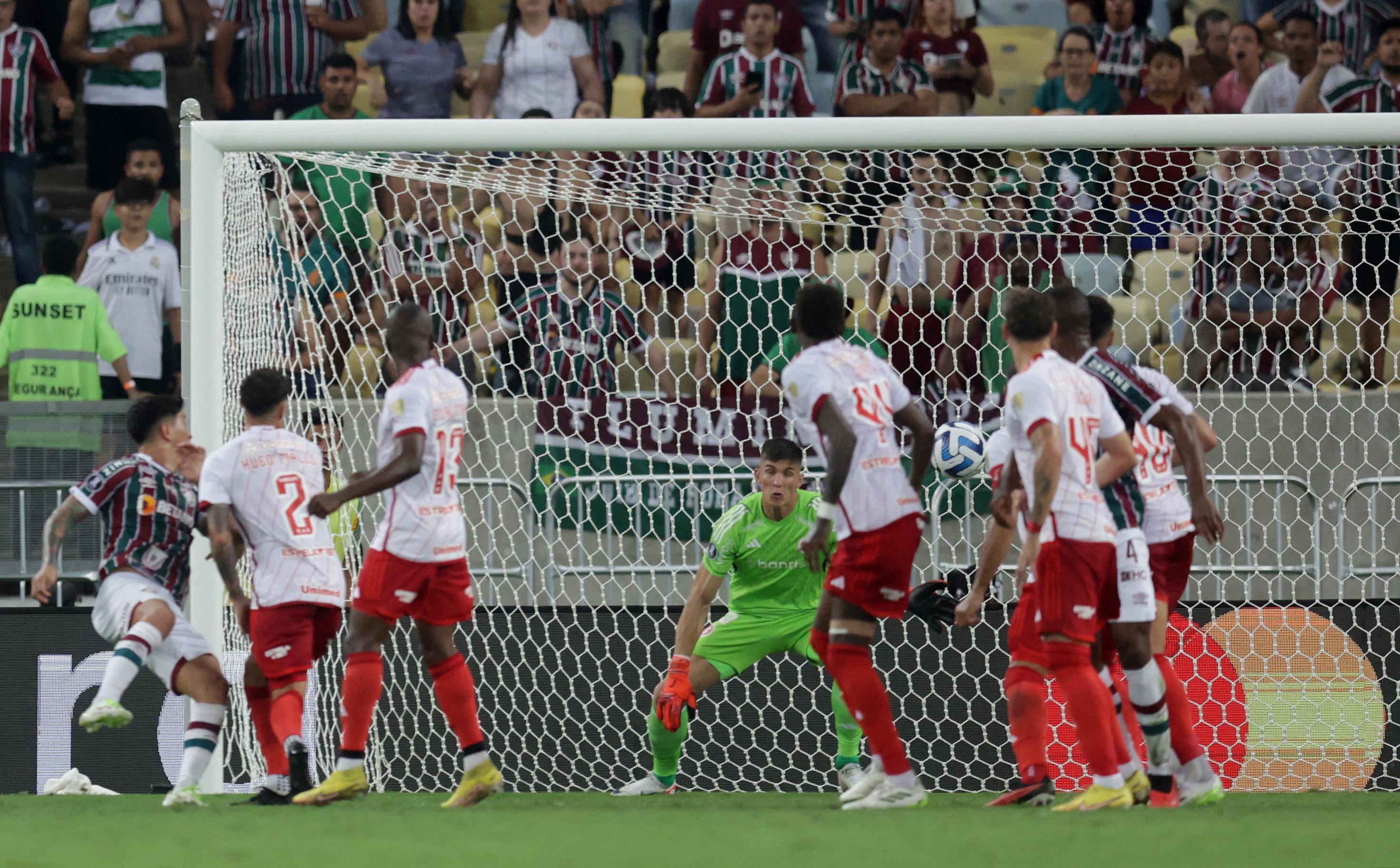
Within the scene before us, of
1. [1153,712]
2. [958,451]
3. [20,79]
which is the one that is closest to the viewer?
[1153,712]

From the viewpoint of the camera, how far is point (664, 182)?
29.0ft

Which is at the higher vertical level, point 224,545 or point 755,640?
point 224,545

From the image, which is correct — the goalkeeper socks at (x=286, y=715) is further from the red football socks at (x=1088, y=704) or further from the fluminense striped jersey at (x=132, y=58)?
the fluminense striped jersey at (x=132, y=58)

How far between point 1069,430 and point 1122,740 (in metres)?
1.15

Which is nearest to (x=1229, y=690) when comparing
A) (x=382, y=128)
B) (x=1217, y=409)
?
(x=1217, y=409)

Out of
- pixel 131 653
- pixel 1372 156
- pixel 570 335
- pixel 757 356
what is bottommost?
pixel 131 653

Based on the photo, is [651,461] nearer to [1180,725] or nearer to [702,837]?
[1180,725]

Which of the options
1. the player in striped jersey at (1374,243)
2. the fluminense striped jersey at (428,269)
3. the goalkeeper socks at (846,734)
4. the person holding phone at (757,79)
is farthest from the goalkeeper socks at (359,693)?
the person holding phone at (757,79)

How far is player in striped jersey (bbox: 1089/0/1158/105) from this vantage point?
1186 cm

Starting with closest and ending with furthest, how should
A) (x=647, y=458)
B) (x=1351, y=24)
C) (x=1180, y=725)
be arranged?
(x=1180, y=725)
(x=647, y=458)
(x=1351, y=24)

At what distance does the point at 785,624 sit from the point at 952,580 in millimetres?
835

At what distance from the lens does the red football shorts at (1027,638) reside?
593cm

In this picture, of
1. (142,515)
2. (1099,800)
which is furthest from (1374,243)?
(142,515)

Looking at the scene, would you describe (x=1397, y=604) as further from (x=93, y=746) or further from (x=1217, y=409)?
(x=93, y=746)
